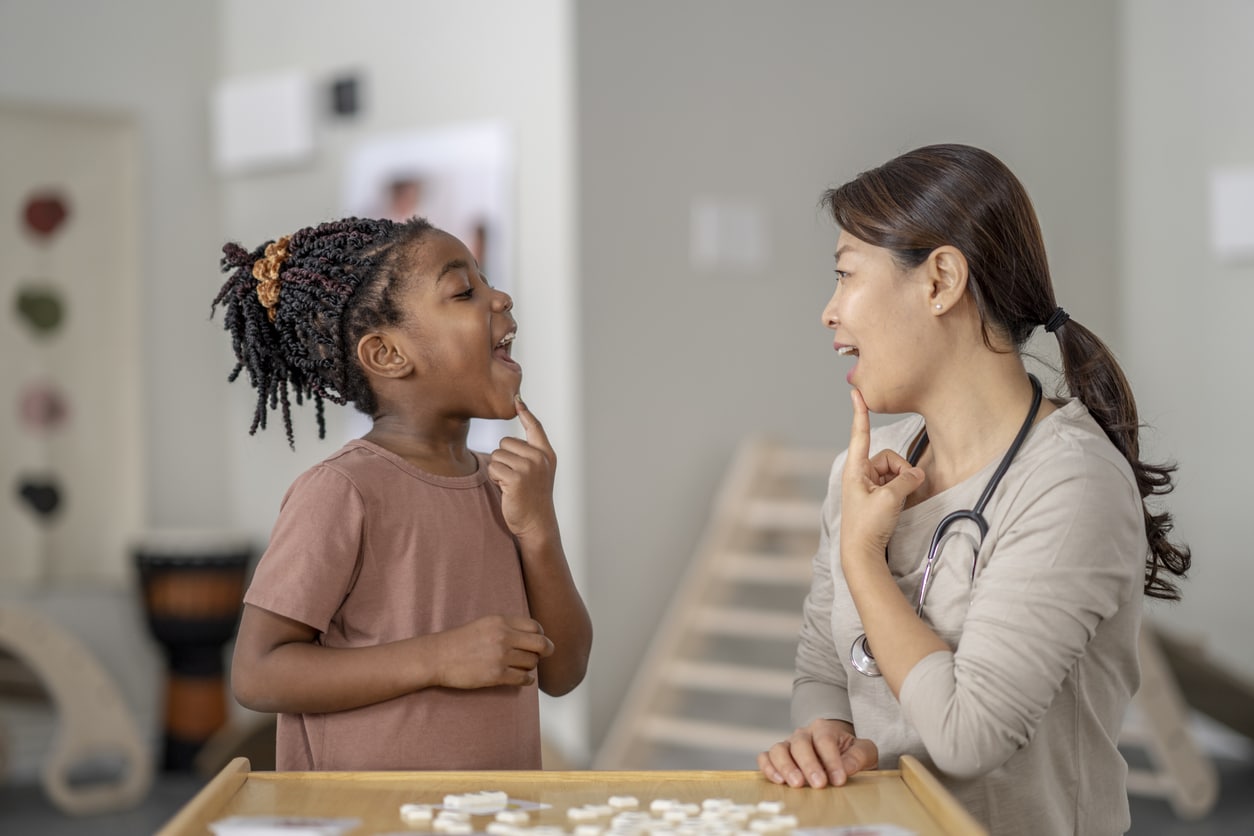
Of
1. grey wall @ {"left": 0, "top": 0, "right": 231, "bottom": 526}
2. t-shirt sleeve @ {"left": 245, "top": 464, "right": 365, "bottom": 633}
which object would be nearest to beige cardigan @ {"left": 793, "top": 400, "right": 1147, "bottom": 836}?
t-shirt sleeve @ {"left": 245, "top": 464, "right": 365, "bottom": 633}

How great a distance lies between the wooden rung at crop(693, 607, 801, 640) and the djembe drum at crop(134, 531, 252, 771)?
68.5 inches

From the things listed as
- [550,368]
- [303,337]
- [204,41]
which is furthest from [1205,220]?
[303,337]

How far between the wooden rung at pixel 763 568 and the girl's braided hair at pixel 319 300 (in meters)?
2.51

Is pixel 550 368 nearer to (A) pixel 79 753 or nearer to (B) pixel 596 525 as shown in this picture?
(B) pixel 596 525

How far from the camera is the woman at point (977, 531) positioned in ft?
4.79

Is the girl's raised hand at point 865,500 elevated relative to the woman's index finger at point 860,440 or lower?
lower

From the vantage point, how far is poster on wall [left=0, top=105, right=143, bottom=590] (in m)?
5.11

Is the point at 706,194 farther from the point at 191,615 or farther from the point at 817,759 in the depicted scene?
the point at 817,759

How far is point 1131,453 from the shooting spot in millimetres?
1657

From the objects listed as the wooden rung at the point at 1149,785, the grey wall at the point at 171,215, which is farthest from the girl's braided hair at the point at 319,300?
the grey wall at the point at 171,215

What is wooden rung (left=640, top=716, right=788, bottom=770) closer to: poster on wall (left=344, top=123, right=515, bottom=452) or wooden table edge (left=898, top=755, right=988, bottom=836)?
poster on wall (left=344, top=123, right=515, bottom=452)

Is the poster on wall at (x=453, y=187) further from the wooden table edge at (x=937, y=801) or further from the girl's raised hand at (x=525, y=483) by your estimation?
the wooden table edge at (x=937, y=801)

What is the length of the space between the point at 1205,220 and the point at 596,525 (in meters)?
2.53

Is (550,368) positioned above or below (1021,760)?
above
